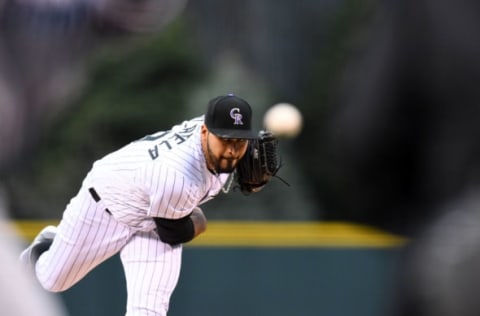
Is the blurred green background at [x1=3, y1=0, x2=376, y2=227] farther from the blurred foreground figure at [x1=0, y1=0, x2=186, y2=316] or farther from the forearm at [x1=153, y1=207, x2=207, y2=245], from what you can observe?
the forearm at [x1=153, y1=207, x2=207, y2=245]

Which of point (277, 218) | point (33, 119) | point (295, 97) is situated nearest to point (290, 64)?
point (295, 97)

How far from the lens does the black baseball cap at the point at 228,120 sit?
3.35m

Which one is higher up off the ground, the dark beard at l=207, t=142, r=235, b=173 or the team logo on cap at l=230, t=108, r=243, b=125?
the team logo on cap at l=230, t=108, r=243, b=125

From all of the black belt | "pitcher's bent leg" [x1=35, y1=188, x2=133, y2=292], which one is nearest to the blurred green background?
"pitcher's bent leg" [x1=35, y1=188, x2=133, y2=292]

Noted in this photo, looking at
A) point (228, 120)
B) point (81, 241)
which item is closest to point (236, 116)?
point (228, 120)

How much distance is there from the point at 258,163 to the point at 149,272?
19.5 inches

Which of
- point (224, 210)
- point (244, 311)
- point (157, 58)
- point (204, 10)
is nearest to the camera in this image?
point (244, 311)

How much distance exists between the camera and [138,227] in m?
3.72

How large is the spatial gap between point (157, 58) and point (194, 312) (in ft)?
20.0

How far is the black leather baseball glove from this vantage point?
3.56m

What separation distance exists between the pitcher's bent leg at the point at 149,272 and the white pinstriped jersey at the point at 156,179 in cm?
6

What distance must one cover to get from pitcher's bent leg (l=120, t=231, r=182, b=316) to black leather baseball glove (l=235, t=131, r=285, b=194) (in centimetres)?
36

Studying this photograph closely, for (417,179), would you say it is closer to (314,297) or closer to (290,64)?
(314,297)

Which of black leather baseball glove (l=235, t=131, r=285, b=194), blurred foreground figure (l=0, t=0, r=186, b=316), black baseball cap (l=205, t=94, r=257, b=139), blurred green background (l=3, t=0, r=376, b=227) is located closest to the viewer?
black baseball cap (l=205, t=94, r=257, b=139)
